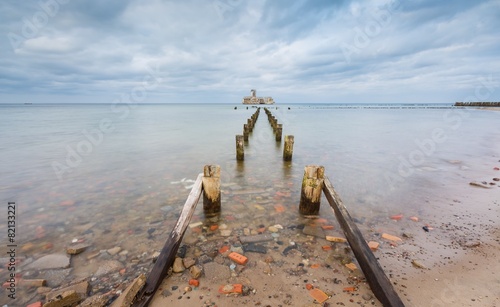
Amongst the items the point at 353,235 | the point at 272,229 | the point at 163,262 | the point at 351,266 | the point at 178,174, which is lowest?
the point at 178,174

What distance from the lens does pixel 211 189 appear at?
570cm

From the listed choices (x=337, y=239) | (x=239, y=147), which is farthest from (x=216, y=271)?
(x=239, y=147)

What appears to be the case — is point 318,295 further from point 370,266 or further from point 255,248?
point 255,248

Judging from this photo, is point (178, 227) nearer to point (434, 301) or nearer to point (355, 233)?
point (355, 233)

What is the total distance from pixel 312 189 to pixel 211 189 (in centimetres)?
233

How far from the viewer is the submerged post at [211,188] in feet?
17.6

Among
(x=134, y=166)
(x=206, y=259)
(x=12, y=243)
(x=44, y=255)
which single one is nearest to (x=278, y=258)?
(x=206, y=259)

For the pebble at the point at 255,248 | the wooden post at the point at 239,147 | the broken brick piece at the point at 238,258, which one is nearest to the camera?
the broken brick piece at the point at 238,258

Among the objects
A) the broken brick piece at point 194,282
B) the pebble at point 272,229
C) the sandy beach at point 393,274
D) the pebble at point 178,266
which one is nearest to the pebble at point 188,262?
the pebble at point 178,266

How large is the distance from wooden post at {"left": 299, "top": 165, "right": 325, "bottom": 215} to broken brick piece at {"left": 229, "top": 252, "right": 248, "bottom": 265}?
2252 mm

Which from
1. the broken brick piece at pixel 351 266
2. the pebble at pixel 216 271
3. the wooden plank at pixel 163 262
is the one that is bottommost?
the pebble at pixel 216 271

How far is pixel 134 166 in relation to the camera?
11.0 m

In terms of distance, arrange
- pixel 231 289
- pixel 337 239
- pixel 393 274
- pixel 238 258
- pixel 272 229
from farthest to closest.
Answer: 1. pixel 272 229
2. pixel 337 239
3. pixel 238 258
4. pixel 393 274
5. pixel 231 289

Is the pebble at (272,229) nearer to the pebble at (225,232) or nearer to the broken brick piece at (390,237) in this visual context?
the pebble at (225,232)
